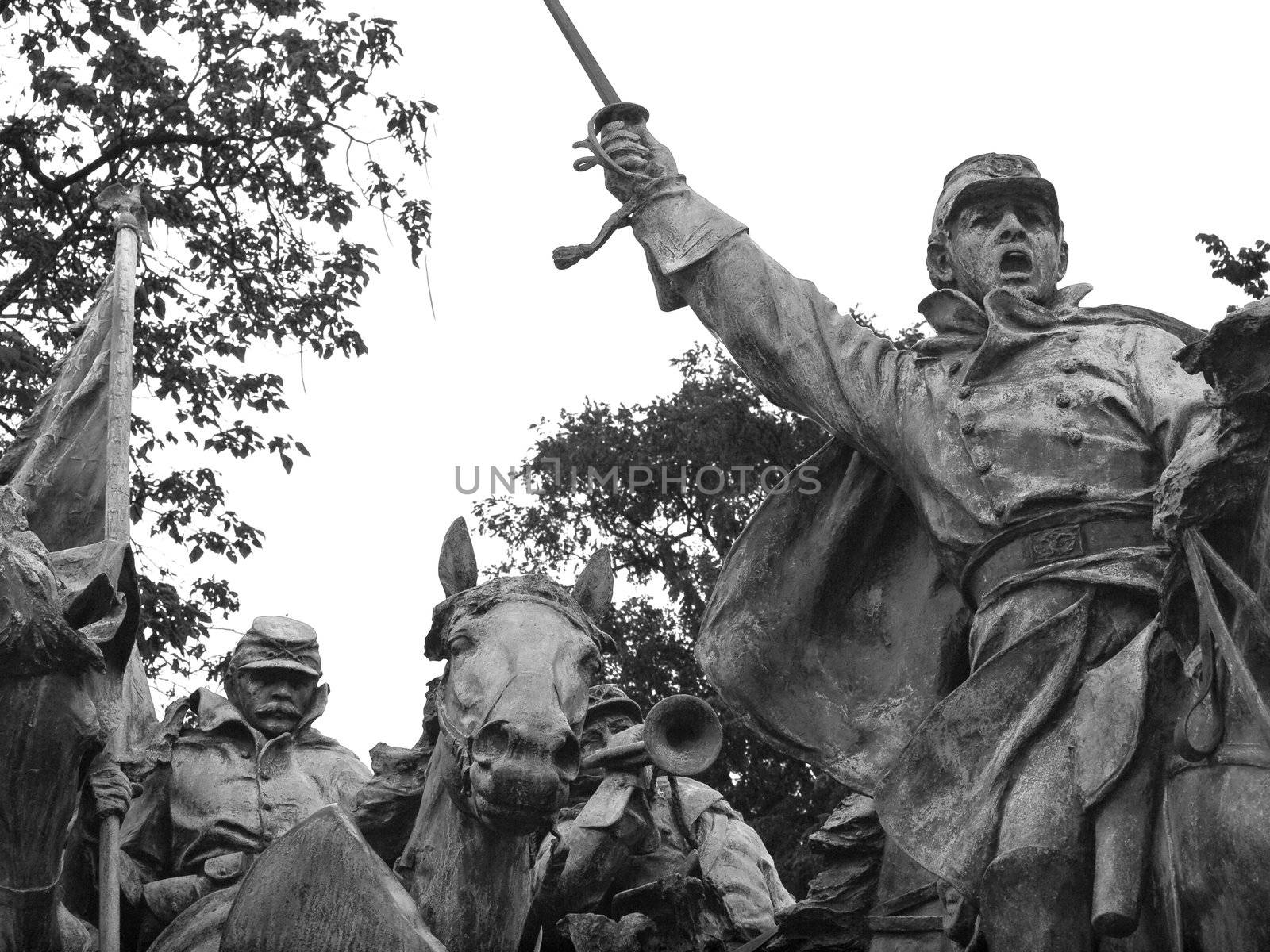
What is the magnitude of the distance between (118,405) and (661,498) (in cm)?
1631

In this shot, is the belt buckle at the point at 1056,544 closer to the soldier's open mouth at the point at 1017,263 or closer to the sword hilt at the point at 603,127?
the soldier's open mouth at the point at 1017,263

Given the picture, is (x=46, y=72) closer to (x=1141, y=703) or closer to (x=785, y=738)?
(x=785, y=738)

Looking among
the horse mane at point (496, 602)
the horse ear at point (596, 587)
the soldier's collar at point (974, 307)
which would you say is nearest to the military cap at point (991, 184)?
the soldier's collar at point (974, 307)

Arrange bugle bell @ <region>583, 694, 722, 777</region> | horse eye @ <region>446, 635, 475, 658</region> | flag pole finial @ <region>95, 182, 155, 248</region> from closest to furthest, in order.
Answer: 1. horse eye @ <region>446, 635, 475, 658</region>
2. bugle bell @ <region>583, 694, 722, 777</region>
3. flag pole finial @ <region>95, 182, 155, 248</region>

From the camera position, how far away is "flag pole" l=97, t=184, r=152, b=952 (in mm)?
8133

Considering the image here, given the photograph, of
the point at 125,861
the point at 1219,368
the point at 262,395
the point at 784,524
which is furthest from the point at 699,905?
the point at 262,395

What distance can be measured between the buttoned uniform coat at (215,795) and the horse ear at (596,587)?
1.18 metres

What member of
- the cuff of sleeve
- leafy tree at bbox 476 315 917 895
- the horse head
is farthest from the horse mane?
leafy tree at bbox 476 315 917 895

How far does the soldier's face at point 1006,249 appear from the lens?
866 cm

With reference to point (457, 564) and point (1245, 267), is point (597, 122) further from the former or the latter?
point (1245, 267)

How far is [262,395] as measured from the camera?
17.6m

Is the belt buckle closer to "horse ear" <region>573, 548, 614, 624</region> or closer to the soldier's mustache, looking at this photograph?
"horse ear" <region>573, 548, 614, 624</region>

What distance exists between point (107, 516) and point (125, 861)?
46.5 inches

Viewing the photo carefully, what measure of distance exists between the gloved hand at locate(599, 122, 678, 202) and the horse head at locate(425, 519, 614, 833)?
1515 mm
